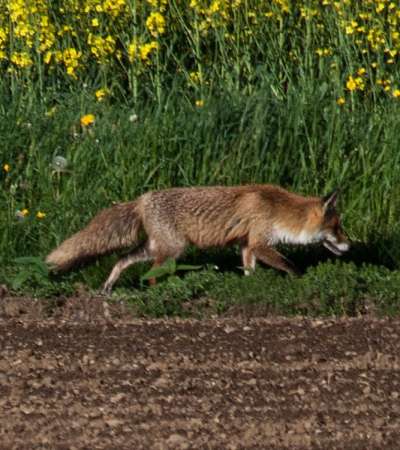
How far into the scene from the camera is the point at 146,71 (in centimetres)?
968

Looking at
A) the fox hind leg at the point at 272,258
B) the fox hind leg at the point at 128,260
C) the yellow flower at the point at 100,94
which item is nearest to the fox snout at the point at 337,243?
the fox hind leg at the point at 272,258

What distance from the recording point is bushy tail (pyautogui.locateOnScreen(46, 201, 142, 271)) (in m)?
7.26

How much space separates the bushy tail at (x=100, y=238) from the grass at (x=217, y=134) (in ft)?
0.65

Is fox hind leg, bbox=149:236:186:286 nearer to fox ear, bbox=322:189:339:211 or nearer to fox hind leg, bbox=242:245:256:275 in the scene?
fox hind leg, bbox=242:245:256:275

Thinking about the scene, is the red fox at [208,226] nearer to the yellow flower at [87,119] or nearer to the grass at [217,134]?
the grass at [217,134]

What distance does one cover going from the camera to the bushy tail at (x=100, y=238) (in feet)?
23.8

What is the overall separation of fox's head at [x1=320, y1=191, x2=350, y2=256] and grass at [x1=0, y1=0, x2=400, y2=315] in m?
0.17

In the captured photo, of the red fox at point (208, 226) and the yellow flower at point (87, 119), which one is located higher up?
the yellow flower at point (87, 119)

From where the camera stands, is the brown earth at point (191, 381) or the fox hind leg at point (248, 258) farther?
the fox hind leg at point (248, 258)

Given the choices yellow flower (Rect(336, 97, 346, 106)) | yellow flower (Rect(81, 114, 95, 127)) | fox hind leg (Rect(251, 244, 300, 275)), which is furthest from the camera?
yellow flower (Rect(336, 97, 346, 106))

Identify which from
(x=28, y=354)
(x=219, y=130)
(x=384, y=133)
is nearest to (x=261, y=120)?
(x=219, y=130)

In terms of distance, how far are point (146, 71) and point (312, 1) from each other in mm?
1383

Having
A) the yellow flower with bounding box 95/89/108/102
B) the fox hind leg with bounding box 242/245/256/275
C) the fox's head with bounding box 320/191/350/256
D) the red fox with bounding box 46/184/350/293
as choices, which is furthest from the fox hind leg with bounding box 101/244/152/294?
the yellow flower with bounding box 95/89/108/102

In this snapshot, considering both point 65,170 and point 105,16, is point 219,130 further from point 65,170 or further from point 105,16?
point 105,16
